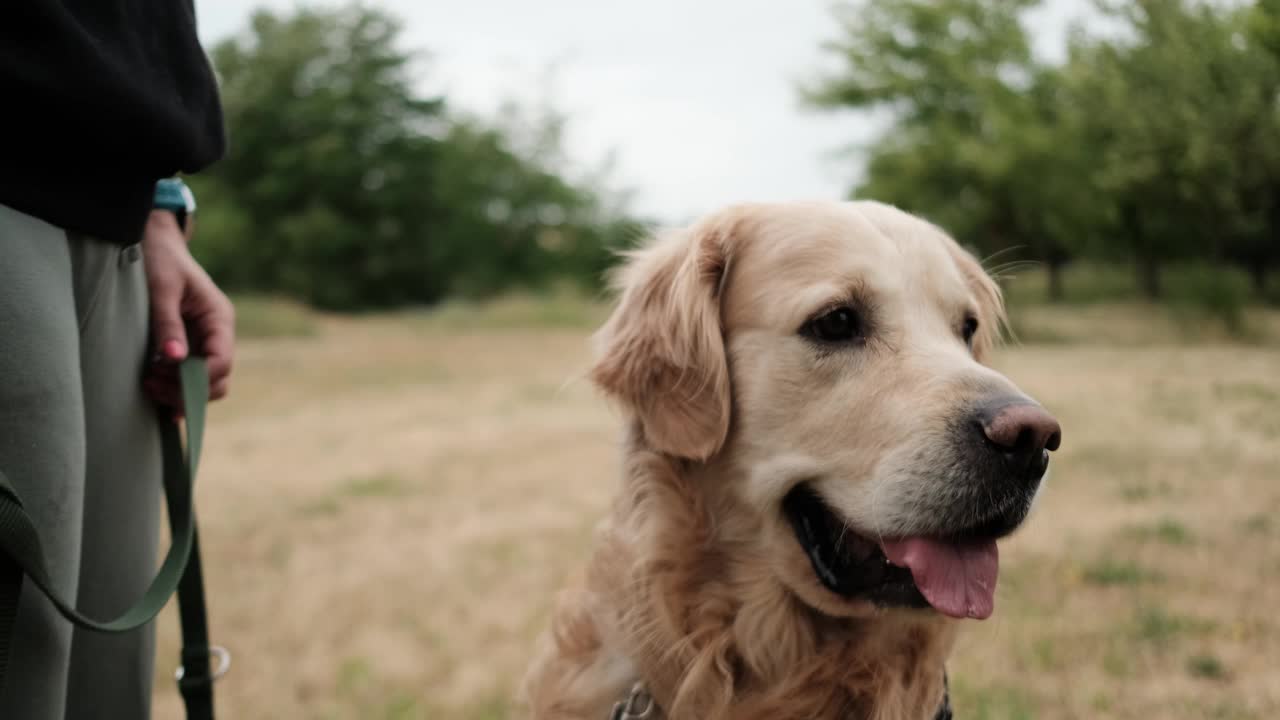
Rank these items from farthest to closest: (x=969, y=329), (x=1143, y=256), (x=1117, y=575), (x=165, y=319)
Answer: (x=1143, y=256) → (x=1117, y=575) → (x=969, y=329) → (x=165, y=319)

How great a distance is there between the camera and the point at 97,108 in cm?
150

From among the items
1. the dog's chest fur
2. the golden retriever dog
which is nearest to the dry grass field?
the golden retriever dog

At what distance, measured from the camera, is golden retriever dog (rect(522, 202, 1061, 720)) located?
212cm

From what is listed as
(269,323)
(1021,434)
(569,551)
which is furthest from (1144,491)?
(269,323)

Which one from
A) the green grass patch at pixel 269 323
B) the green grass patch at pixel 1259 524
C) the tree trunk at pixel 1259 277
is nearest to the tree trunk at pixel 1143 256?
the tree trunk at pixel 1259 277

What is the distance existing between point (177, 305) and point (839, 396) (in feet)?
4.91

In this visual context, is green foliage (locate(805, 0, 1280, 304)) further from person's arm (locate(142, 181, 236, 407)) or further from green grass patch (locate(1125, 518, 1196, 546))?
person's arm (locate(142, 181, 236, 407))

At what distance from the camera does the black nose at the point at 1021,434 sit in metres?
1.96

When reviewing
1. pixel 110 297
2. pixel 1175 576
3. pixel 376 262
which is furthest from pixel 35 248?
pixel 376 262

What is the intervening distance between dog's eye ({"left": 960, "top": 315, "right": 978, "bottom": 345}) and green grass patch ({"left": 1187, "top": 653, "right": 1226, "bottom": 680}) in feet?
5.56

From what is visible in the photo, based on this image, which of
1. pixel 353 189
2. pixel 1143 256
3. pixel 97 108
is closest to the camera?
pixel 97 108

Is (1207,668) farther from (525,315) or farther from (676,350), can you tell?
(525,315)

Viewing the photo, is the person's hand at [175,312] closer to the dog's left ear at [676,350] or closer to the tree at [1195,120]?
the dog's left ear at [676,350]

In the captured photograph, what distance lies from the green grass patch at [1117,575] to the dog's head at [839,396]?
89.9 inches
